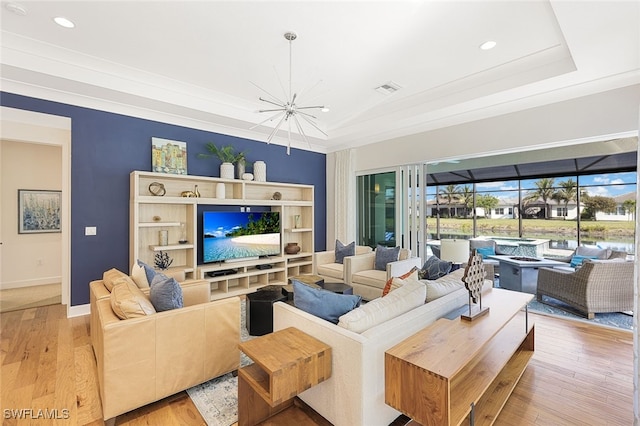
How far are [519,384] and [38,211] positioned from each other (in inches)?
298

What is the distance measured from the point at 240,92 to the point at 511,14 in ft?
10.6

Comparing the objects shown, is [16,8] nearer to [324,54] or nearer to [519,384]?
[324,54]

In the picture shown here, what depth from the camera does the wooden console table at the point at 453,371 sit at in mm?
1414

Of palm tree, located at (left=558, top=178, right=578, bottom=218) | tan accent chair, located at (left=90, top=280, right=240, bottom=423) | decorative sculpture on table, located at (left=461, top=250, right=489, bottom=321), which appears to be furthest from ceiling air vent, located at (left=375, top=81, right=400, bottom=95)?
palm tree, located at (left=558, top=178, right=578, bottom=218)

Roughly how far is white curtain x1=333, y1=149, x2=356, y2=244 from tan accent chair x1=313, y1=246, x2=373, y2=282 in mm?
912

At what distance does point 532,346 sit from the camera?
9.07 ft

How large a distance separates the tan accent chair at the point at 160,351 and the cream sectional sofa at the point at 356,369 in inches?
28.1

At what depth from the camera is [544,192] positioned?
702cm

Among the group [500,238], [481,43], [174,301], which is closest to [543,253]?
[500,238]

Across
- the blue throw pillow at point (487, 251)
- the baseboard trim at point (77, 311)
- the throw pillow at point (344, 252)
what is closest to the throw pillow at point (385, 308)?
the throw pillow at point (344, 252)

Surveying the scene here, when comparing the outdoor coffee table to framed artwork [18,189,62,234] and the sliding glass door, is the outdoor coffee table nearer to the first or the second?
the sliding glass door

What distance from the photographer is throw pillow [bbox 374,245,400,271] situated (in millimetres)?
4572

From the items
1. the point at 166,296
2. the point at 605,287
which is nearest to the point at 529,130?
the point at 605,287

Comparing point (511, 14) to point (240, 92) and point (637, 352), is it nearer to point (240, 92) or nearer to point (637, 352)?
point (637, 352)
